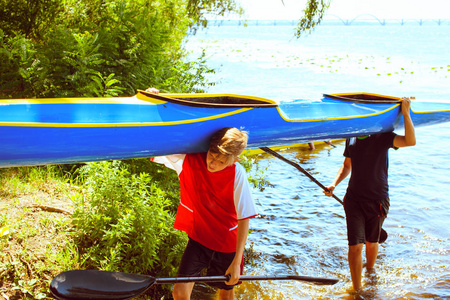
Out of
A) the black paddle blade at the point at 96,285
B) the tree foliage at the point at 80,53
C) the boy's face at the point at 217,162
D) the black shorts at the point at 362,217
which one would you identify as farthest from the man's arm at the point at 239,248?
the tree foliage at the point at 80,53

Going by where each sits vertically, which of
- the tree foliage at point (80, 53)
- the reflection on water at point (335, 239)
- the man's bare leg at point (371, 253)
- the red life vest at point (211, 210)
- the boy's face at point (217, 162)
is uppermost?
the tree foliage at point (80, 53)

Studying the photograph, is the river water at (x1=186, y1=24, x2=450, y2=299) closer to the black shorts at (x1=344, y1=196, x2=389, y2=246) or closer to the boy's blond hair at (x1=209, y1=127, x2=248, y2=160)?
the black shorts at (x1=344, y1=196, x2=389, y2=246)

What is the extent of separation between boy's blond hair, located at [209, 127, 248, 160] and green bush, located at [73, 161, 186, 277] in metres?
1.22

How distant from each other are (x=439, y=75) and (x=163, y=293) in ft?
67.5

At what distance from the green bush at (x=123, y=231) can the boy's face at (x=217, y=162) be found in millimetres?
1174

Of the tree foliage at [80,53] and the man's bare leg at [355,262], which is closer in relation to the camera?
the man's bare leg at [355,262]

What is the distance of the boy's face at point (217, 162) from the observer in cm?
→ 281

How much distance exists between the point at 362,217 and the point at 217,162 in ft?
6.25

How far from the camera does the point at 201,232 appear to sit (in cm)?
309

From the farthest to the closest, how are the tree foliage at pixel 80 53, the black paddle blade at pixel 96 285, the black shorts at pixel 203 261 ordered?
the tree foliage at pixel 80 53, the black shorts at pixel 203 261, the black paddle blade at pixel 96 285

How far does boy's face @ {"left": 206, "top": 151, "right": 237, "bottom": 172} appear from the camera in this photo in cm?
281

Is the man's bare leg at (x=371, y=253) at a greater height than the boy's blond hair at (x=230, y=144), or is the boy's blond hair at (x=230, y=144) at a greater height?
the boy's blond hair at (x=230, y=144)

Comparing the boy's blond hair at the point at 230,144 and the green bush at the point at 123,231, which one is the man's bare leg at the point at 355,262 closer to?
the green bush at the point at 123,231

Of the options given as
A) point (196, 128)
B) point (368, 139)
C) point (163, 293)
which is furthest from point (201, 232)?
point (368, 139)
